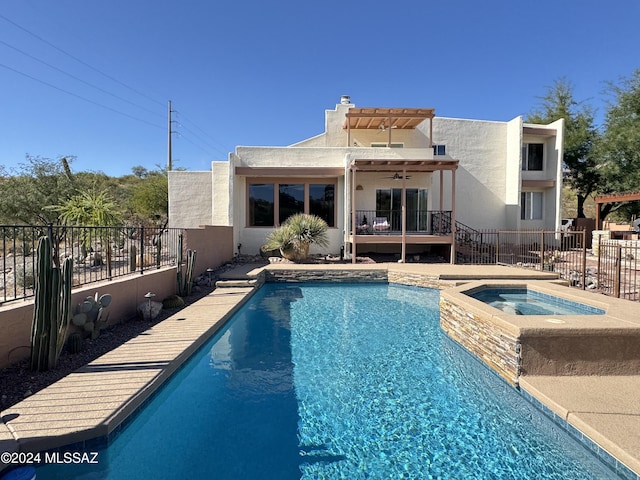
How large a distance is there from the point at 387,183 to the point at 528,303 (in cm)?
946

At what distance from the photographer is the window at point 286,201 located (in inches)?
628

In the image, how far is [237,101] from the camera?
75.9 feet

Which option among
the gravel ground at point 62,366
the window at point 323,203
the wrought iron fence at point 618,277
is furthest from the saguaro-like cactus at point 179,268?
the wrought iron fence at point 618,277

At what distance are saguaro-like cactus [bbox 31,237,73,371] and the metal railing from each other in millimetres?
11549

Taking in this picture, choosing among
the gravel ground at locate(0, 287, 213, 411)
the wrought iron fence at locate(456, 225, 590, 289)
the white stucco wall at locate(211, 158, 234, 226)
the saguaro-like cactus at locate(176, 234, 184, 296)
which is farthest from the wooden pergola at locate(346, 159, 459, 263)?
the gravel ground at locate(0, 287, 213, 411)

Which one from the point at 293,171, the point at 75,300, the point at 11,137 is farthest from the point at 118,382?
the point at 11,137

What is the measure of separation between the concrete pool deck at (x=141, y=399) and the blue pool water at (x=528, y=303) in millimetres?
795

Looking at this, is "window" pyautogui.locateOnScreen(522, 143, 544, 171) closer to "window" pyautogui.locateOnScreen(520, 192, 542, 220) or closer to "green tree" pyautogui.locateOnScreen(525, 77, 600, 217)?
"window" pyautogui.locateOnScreen(520, 192, 542, 220)

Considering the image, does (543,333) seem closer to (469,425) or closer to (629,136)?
(469,425)

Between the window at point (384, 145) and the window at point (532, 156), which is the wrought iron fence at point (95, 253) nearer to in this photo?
the window at point (384, 145)

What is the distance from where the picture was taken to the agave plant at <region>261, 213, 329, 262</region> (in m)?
13.7

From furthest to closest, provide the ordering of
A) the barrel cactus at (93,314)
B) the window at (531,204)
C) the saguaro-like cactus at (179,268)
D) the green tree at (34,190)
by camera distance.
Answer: the window at (531,204) < the green tree at (34,190) < the saguaro-like cactus at (179,268) < the barrel cactus at (93,314)

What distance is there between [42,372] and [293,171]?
40.6 feet

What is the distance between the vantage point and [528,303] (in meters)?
7.42
